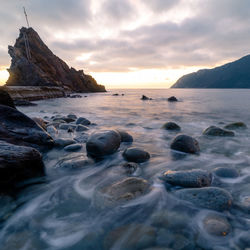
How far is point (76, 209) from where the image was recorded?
7.27 ft

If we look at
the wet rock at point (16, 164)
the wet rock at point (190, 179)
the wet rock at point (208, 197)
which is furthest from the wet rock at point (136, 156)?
the wet rock at point (16, 164)

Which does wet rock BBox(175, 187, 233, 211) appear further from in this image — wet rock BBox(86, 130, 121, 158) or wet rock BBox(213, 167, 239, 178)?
wet rock BBox(86, 130, 121, 158)

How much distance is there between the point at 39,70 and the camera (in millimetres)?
44688

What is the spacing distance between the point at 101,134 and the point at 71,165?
1.08 m

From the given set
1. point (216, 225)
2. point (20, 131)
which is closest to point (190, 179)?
point (216, 225)

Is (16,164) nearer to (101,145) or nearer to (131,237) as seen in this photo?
(101,145)

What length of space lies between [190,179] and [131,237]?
1324 millimetres

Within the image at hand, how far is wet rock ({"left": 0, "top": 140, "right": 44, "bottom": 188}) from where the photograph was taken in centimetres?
257

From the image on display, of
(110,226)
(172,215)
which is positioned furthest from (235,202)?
(110,226)

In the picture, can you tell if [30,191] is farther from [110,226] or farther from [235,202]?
[235,202]

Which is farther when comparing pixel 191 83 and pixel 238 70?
pixel 191 83

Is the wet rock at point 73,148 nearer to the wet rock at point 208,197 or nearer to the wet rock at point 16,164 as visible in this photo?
the wet rock at point 16,164

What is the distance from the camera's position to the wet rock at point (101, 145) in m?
3.89

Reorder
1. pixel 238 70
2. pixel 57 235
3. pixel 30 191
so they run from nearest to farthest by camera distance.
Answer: pixel 57 235 < pixel 30 191 < pixel 238 70
